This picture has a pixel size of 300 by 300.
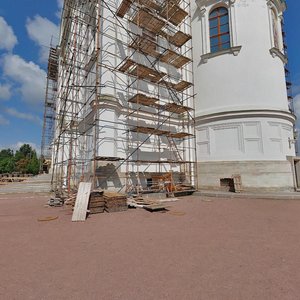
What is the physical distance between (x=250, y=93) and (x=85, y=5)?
14.7 metres

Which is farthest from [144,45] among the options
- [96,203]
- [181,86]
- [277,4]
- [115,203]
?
[277,4]

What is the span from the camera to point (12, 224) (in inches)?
250

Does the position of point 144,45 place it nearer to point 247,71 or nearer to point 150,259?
point 247,71

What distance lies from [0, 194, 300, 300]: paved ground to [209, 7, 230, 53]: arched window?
13.9 metres

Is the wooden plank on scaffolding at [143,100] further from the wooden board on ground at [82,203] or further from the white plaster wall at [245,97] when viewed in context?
the wooden board on ground at [82,203]

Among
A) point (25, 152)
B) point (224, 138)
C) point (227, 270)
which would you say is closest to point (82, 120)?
point (224, 138)

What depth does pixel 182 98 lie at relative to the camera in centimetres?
1736

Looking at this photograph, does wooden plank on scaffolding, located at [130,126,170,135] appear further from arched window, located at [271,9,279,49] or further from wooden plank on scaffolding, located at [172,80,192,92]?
arched window, located at [271,9,279,49]

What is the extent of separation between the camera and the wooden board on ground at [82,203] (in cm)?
702

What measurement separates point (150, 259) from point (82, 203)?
4.43 meters

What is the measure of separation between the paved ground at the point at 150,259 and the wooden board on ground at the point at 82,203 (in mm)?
508

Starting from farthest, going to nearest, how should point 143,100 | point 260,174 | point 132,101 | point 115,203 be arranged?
point 143,100 → point 132,101 → point 260,174 → point 115,203

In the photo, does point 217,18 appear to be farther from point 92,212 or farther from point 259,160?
point 92,212

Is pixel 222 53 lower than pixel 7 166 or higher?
higher
